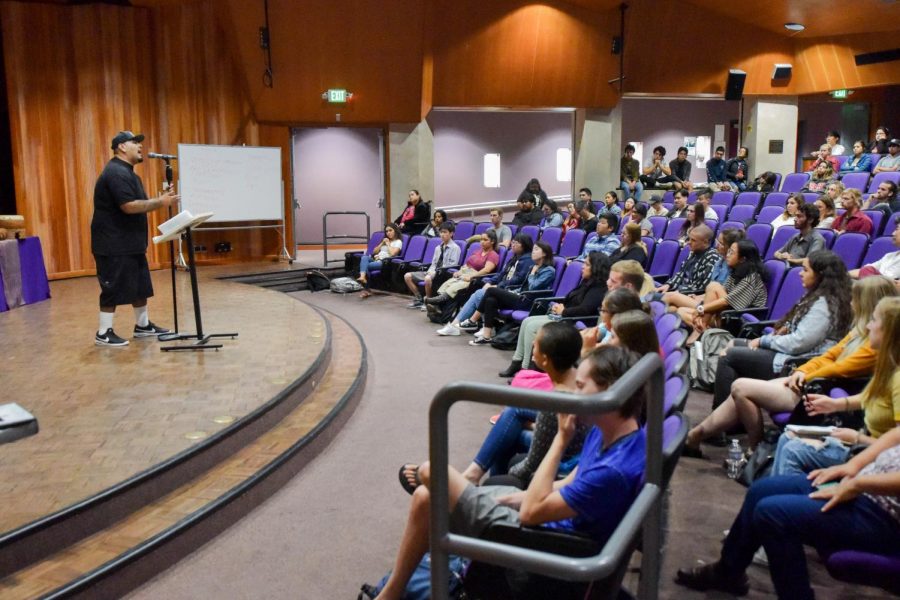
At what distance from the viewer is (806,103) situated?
55.0 feet

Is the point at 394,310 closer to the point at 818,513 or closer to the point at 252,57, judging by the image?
the point at 252,57

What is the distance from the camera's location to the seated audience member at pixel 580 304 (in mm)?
5477

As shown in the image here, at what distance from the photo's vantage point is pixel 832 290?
3826 mm

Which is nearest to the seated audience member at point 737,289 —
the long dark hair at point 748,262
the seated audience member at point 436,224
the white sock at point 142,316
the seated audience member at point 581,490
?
the long dark hair at point 748,262

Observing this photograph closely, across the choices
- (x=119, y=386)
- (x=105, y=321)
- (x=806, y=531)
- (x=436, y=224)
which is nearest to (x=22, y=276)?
(x=105, y=321)

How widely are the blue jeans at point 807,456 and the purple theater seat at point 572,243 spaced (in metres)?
5.18

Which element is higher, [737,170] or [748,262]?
[737,170]

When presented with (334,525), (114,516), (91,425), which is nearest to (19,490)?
(114,516)

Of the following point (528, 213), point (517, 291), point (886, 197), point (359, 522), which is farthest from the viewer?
point (528, 213)

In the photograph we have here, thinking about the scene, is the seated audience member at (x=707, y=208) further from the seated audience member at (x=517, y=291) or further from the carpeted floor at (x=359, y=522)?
the carpeted floor at (x=359, y=522)

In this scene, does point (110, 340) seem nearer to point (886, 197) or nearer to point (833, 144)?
point (886, 197)

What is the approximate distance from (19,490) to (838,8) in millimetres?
12159

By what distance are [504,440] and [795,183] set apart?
28.1 feet

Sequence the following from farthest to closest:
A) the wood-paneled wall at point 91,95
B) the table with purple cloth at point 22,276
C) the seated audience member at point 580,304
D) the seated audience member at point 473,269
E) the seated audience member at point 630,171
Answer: the seated audience member at point 630,171, the wood-paneled wall at point 91,95, the seated audience member at point 473,269, the table with purple cloth at point 22,276, the seated audience member at point 580,304
